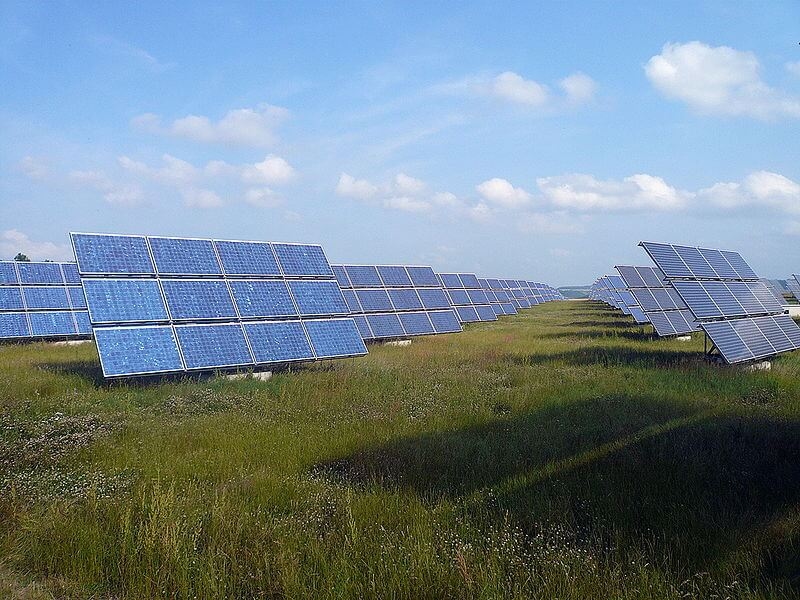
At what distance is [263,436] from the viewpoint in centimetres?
805

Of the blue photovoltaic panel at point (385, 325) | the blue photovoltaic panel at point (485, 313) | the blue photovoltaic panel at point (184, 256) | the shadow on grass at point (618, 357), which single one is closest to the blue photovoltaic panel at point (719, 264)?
the shadow on grass at point (618, 357)

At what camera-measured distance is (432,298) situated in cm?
2781

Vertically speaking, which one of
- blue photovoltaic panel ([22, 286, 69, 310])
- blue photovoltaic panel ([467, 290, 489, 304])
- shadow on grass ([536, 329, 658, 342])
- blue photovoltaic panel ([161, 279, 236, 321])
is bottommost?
shadow on grass ([536, 329, 658, 342])

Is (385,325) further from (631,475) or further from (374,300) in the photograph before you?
(631,475)

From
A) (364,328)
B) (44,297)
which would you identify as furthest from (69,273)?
(364,328)

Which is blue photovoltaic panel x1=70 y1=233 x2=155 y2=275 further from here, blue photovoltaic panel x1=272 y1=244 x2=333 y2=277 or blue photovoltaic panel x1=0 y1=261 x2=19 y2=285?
blue photovoltaic panel x1=0 y1=261 x2=19 y2=285

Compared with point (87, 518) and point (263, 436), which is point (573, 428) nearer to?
point (263, 436)

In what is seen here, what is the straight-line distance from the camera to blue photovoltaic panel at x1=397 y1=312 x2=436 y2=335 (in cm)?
2391

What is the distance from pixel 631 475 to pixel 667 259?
12734mm

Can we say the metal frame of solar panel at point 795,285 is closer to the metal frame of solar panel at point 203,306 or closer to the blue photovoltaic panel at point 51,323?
the metal frame of solar panel at point 203,306

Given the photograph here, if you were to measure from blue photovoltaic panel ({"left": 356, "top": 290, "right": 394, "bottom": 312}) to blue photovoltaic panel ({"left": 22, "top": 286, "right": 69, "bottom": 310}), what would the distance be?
1279cm

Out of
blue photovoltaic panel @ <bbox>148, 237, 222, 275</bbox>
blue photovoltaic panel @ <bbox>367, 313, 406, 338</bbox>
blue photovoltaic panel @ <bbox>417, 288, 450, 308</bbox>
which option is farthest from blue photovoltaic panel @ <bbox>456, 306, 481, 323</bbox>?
blue photovoltaic panel @ <bbox>148, 237, 222, 275</bbox>

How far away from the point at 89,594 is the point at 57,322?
71.9 feet

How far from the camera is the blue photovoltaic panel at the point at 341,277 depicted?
982 inches
